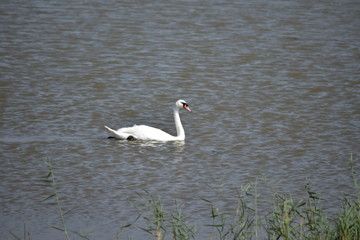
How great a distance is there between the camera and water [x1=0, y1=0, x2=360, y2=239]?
28.9ft

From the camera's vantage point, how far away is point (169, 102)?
13516 millimetres

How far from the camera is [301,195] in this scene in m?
8.74

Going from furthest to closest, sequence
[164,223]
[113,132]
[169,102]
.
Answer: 1. [169,102]
2. [113,132]
3. [164,223]

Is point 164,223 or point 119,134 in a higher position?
point 164,223

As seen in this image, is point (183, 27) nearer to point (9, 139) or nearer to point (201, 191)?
point (9, 139)

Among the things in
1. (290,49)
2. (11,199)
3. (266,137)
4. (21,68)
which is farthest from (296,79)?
(11,199)

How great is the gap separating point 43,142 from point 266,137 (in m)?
3.21

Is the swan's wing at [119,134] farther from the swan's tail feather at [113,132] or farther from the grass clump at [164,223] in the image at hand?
the grass clump at [164,223]

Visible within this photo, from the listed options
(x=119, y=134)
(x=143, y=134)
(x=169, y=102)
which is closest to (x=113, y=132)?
(x=119, y=134)

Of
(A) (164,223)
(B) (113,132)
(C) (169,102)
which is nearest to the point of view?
(A) (164,223)

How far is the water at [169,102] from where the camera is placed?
28.9 ft

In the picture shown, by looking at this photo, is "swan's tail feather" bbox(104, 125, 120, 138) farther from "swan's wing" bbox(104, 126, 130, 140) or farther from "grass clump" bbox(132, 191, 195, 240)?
"grass clump" bbox(132, 191, 195, 240)

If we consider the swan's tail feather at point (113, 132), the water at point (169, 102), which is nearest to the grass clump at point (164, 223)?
the water at point (169, 102)

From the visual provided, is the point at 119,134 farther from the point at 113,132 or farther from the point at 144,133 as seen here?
the point at 144,133
